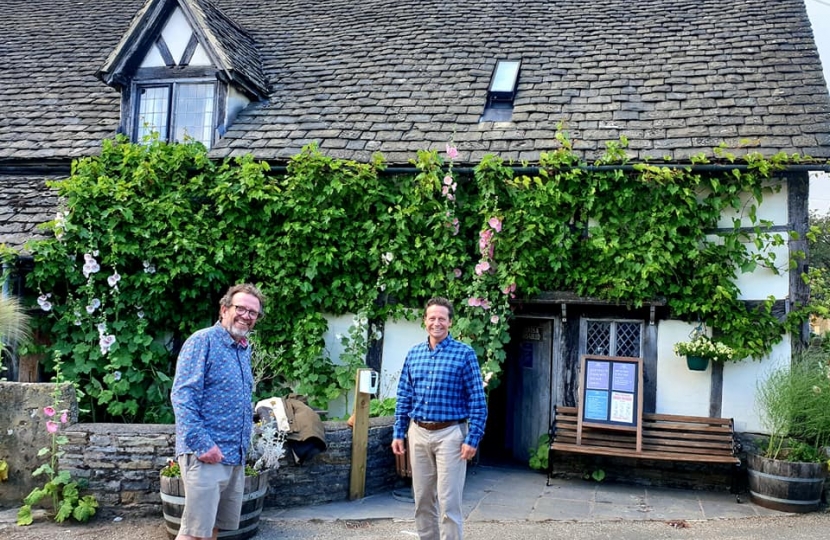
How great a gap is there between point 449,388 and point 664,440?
12.9ft

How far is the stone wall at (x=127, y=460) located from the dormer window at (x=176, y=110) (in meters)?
Answer: 4.37

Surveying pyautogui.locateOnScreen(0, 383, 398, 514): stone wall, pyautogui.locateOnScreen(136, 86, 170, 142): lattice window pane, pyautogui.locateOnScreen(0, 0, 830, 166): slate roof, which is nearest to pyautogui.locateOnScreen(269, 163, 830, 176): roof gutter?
pyautogui.locateOnScreen(0, 0, 830, 166): slate roof

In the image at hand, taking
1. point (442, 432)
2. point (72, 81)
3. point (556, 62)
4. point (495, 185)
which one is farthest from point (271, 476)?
point (72, 81)

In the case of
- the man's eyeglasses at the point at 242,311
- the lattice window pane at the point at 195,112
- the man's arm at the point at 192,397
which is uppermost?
the lattice window pane at the point at 195,112

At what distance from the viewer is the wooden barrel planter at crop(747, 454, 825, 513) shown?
270 inches

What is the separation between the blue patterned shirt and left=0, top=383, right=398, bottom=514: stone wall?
84.9 inches

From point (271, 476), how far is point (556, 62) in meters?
6.74

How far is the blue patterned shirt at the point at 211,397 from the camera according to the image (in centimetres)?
418

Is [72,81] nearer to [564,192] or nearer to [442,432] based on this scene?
[564,192]

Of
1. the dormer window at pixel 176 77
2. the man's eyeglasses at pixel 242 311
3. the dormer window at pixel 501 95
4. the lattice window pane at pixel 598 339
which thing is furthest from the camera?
the dormer window at pixel 176 77

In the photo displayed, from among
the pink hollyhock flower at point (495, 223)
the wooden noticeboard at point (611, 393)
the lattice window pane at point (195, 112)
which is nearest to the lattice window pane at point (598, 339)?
the wooden noticeboard at point (611, 393)

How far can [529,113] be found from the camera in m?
9.18

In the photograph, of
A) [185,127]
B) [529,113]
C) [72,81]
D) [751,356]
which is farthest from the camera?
[72,81]

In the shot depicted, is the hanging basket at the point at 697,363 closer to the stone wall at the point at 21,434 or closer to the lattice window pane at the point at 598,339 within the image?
the lattice window pane at the point at 598,339
